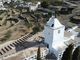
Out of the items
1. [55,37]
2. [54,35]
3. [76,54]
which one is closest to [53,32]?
[54,35]

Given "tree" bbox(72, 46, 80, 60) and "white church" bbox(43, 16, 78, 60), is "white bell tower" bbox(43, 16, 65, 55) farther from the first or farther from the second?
"tree" bbox(72, 46, 80, 60)

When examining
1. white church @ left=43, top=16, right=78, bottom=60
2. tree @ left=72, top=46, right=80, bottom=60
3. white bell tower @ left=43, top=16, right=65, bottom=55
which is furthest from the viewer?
white bell tower @ left=43, top=16, right=65, bottom=55

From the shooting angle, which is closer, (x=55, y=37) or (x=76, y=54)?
(x=76, y=54)

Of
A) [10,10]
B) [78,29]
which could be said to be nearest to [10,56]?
[78,29]

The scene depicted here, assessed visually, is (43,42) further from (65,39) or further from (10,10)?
(10,10)

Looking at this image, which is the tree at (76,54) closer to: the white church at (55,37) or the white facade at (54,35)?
the white church at (55,37)

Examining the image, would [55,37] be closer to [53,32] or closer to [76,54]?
[53,32]

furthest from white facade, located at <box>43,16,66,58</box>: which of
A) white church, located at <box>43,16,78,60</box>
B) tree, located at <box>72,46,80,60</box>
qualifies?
tree, located at <box>72,46,80,60</box>

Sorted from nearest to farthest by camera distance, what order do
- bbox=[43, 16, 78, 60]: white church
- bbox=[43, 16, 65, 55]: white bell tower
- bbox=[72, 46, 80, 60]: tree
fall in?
bbox=[72, 46, 80, 60]: tree < bbox=[43, 16, 78, 60]: white church < bbox=[43, 16, 65, 55]: white bell tower

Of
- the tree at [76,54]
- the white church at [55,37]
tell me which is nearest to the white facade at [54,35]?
the white church at [55,37]
